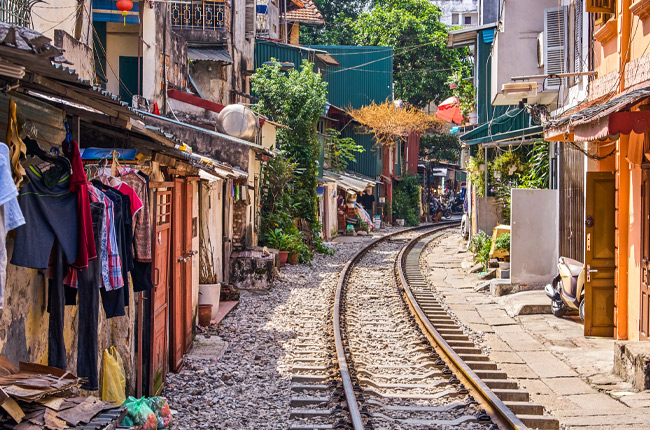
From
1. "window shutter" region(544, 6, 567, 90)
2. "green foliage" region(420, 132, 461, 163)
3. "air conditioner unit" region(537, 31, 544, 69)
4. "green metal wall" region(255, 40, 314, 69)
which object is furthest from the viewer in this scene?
"green foliage" region(420, 132, 461, 163)

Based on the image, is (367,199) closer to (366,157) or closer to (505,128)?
(366,157)

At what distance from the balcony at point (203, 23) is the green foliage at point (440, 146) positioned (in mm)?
31294

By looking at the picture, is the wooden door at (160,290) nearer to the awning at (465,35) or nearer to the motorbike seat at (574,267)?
the motorbike seat at (574,267)

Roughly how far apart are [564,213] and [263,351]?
7552mm

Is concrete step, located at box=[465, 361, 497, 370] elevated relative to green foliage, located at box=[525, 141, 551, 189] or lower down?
lower down

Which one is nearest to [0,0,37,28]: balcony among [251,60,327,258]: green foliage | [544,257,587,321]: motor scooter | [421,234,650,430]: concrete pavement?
[421,234,650,430]: concrete pavement

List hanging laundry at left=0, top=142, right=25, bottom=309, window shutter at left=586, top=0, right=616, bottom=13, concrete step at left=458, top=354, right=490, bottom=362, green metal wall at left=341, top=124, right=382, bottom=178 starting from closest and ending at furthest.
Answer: hanging laundry at left=0, top=142, right=25, bottom=309 → concrete step at left=458, top=354, right=490, bottom=362 → window shutter at left=586, top=0, right=616, bottom=13 → green metal wall at left=341, top=124, right=382, bottom=178

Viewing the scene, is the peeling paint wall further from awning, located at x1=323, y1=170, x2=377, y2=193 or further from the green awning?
awning, located at x1=323, y1=170, x2=377, y2=193

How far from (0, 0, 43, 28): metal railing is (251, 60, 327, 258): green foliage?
552 inches

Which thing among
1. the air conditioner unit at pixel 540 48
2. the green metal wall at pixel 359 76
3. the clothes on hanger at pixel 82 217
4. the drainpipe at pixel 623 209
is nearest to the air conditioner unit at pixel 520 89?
the air conditioner unit at pixel 540 48

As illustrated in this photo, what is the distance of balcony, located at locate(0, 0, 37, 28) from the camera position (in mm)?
8977

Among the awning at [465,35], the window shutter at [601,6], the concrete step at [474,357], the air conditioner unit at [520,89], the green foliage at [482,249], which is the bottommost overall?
the concrete step at [474,357]

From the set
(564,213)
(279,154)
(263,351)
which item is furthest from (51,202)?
(279,154)

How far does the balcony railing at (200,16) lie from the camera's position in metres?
20.4
